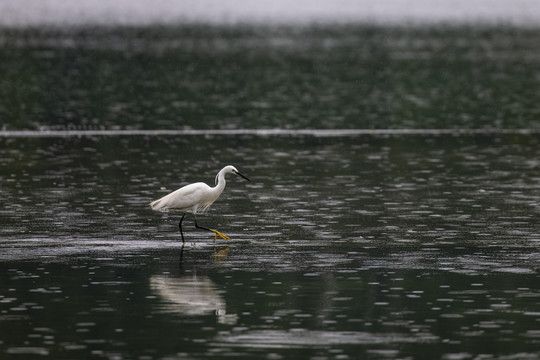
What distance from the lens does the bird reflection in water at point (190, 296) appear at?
16.9 metres

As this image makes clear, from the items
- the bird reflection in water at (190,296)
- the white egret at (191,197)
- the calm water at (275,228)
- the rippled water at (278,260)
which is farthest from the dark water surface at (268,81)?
the bird reflection in water at (190,296)

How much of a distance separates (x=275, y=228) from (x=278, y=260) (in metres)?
→ 2.89

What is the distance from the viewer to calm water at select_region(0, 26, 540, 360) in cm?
1590

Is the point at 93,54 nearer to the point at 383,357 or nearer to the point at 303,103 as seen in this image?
the point at 303,103

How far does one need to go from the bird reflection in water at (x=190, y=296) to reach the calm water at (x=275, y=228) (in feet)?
0.16

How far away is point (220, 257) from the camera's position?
20500 mm

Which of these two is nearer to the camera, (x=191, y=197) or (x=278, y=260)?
(x=278, y=260)

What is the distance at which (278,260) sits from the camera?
66.0 feet

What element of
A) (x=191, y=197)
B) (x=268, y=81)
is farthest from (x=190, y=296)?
(x=268, y=81)

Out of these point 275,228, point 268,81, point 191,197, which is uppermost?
point 268,81

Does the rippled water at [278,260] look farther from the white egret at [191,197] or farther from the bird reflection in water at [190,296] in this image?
the white egret at [191,197]

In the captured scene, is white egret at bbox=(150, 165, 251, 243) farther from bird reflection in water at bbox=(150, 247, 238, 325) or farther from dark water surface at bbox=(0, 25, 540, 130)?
dark water surface at bbox=(0, 25, 540, 130)

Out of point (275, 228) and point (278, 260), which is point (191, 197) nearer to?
point (275, 228)

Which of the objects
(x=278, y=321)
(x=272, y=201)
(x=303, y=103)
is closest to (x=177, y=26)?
(x=303, y=103)
